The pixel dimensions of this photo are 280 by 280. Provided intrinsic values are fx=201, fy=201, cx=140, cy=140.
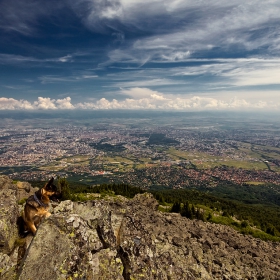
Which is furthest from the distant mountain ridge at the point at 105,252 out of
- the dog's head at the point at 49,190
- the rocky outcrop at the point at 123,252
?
the dog's head at the point at 49,190

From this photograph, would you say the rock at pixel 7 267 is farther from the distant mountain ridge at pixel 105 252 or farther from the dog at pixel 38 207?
the dog at pixel 38 207

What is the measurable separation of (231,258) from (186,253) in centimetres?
383

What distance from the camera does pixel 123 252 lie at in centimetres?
909

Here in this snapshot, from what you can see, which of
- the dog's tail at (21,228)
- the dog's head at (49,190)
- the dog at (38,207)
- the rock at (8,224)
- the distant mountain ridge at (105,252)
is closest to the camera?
the distant mountain ridge at (105,252)

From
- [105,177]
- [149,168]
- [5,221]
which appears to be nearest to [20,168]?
[105,177]

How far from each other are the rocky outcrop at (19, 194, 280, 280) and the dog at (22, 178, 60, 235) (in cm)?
73

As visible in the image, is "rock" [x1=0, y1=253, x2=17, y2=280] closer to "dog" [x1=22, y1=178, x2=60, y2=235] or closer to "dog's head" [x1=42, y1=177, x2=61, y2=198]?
"dog" [x1=22, y1=178, x2=60, y2=235]

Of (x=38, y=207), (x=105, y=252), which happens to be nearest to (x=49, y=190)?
(x=38, y=207)

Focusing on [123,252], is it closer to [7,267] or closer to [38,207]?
[38,207]

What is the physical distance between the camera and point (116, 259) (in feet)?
28.6

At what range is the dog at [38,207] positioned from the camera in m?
9.38

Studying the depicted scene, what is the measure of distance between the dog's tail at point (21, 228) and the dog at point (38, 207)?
1.97 feet

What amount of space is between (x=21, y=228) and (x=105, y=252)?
185 inches

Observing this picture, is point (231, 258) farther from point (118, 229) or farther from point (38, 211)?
point (38, 211)
